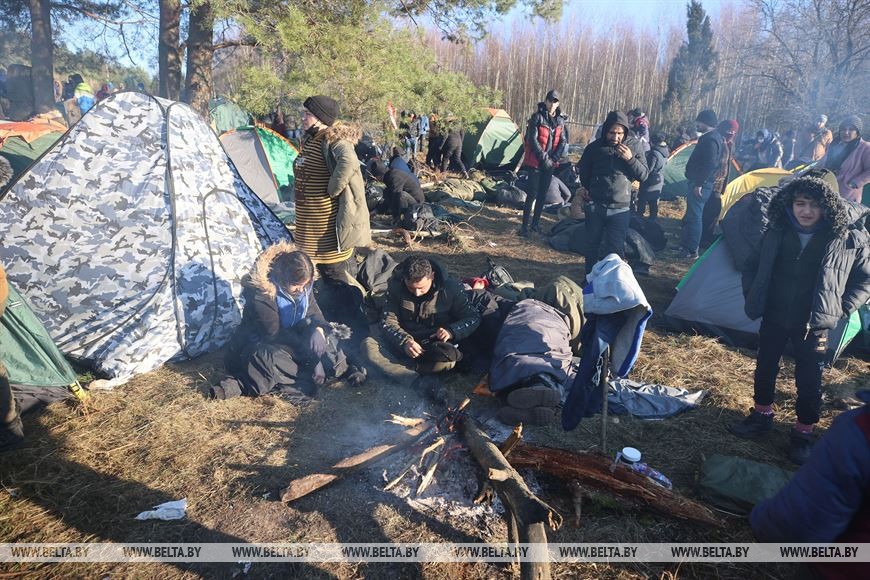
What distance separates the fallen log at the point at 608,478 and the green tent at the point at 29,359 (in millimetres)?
3248

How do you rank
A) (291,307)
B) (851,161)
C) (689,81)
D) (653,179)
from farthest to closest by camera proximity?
(689,81) → (653,179) → (851,161) → (291,307)

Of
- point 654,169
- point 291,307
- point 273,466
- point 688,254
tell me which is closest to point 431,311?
point 291,307

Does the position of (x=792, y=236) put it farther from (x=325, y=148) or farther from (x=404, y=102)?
(x=404, y=102)

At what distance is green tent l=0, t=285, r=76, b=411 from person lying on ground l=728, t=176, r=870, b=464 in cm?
486

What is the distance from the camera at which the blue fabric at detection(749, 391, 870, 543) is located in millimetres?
1330


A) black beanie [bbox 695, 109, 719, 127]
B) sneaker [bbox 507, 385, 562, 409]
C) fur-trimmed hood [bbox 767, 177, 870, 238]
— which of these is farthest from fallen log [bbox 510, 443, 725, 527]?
black beanie [bbox 695, 109, 719, 127]

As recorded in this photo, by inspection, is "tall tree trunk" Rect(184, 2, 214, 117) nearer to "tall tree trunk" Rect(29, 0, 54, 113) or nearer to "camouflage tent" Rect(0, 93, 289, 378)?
"camouflage tent" Rect(0, 93, 289, 378)

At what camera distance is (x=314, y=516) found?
2727mm

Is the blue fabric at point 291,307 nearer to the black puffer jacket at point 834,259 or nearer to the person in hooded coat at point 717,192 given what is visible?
the black puffer jacket at point 834,259

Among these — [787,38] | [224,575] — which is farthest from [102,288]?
[787,38]

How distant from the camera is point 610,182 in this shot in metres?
5.14

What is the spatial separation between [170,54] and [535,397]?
8.10 meters

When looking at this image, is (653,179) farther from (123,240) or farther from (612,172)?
(123,240)

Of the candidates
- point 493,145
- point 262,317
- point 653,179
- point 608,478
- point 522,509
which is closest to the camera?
point 522,509
